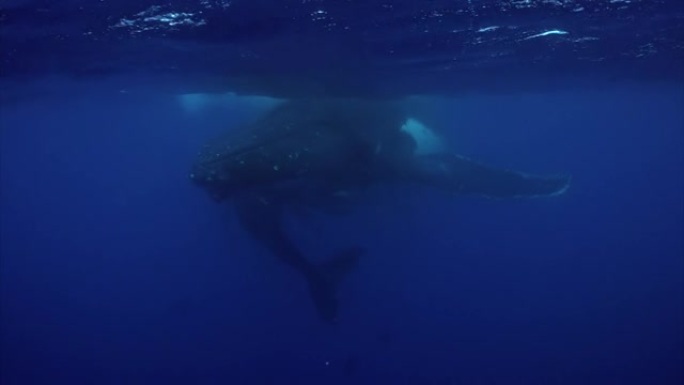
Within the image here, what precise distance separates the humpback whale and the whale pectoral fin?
31 mm

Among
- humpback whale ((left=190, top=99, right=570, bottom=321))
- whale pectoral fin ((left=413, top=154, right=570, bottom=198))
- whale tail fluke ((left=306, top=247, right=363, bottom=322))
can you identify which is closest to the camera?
humpback whale ((left=190, top=99, right=570, bottom=321))

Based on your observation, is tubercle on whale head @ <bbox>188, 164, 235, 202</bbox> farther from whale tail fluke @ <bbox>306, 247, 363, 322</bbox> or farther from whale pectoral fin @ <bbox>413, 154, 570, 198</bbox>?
whale pectoral fin @ <bbox>413, 154, 570, 198</bbox>

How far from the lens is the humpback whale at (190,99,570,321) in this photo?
13.0 m

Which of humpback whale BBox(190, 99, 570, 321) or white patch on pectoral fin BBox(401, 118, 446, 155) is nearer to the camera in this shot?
humpback whale BBox(190, 99, 570, 321)

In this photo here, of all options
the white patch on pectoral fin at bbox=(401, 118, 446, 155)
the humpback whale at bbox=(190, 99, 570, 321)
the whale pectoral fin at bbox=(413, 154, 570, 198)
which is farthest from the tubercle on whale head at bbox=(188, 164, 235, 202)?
the white patch on pectoral fin at bbox=(401, 118, 446, 155)

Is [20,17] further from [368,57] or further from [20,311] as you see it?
[20,311]

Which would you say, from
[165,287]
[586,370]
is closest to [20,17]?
[586,370]

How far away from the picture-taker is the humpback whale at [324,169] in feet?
42.5

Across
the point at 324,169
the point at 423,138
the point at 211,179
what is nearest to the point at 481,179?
the point at 423,138

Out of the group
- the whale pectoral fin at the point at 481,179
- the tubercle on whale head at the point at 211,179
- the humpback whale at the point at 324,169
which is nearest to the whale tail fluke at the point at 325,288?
the humpback whale at the point at 324,169

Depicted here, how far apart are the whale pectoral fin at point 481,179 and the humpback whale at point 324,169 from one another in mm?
31

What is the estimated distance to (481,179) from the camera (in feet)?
62.3

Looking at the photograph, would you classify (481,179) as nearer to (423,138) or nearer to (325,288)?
(423,138)

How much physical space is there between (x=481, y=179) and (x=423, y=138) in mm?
2851
